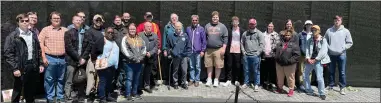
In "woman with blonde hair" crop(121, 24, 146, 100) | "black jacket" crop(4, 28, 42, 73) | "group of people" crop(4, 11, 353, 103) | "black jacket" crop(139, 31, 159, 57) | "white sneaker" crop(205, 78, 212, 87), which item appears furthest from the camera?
"white sneaker" crop(205, 78, 212, 87)

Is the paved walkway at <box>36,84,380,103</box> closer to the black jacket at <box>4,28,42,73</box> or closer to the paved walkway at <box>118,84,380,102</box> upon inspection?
the paved walkway at <box>118,84,380,102</box>

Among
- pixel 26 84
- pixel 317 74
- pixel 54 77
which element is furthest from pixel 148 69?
pixel 317 74

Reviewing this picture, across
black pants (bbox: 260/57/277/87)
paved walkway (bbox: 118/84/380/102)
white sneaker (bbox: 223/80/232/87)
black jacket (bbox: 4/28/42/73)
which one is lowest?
paved walkway (bbox: 118/84/380/102)

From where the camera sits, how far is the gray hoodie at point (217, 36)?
8.70m

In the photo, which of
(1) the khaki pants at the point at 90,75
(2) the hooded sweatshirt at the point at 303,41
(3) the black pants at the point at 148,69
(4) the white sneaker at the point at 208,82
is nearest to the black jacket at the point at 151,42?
(3) the black pants at the point at 148,69

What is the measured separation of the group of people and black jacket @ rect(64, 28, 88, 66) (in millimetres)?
17

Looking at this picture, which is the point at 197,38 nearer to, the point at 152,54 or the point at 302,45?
Result: the point at 152,54

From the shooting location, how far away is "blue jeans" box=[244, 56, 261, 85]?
335 inches

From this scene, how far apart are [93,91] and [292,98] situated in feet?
12.8

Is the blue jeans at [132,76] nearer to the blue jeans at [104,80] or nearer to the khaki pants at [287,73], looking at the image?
the blue jeans at [104,80]

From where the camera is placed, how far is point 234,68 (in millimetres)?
9219

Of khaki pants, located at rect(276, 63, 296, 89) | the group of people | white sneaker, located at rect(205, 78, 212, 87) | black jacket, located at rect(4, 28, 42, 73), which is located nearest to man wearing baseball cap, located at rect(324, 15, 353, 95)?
the group of people

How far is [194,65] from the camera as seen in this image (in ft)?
29.2

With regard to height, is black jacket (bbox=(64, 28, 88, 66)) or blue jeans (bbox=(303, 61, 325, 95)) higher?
black jacket (bbox=(64, 28, 88, 66))
